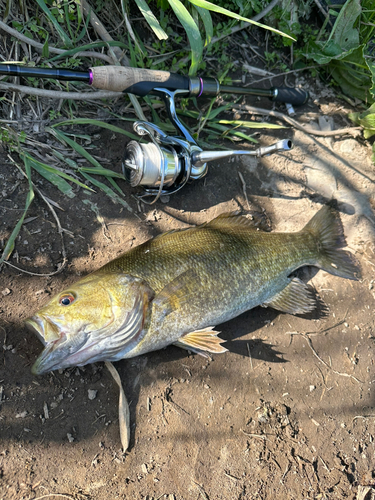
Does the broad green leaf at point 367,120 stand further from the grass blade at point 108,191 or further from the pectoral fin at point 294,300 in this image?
the grass blade at point 108,191

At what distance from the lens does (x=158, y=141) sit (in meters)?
2.96

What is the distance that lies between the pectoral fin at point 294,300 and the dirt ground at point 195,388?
190mm

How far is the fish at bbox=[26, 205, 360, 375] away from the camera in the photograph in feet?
7.58

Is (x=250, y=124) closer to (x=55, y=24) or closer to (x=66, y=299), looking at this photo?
(x=55, y=24)

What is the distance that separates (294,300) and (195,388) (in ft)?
3.63

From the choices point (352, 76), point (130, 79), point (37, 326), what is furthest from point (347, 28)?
point (37, 326)

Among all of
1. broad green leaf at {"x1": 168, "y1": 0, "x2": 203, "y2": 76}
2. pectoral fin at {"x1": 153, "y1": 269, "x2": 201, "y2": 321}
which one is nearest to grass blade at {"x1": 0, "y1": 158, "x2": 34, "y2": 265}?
pectoral fin at {"x1": 153, "y1": 269, "x2": 201, "y2": 321}

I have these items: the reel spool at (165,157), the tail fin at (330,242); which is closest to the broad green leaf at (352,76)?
the tail fin at (330,242)

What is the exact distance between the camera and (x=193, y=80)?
306cm

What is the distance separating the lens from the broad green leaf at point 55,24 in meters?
2.92

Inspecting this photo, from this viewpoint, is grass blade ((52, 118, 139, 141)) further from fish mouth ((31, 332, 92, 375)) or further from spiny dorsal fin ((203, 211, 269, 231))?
fish mouth ((31, 332, 92, 375))

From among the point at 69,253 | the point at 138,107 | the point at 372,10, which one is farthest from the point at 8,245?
the point at 372,10

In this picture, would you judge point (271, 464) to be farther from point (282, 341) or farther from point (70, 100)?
point (70, 100)

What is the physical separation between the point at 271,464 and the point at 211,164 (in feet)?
8.66
